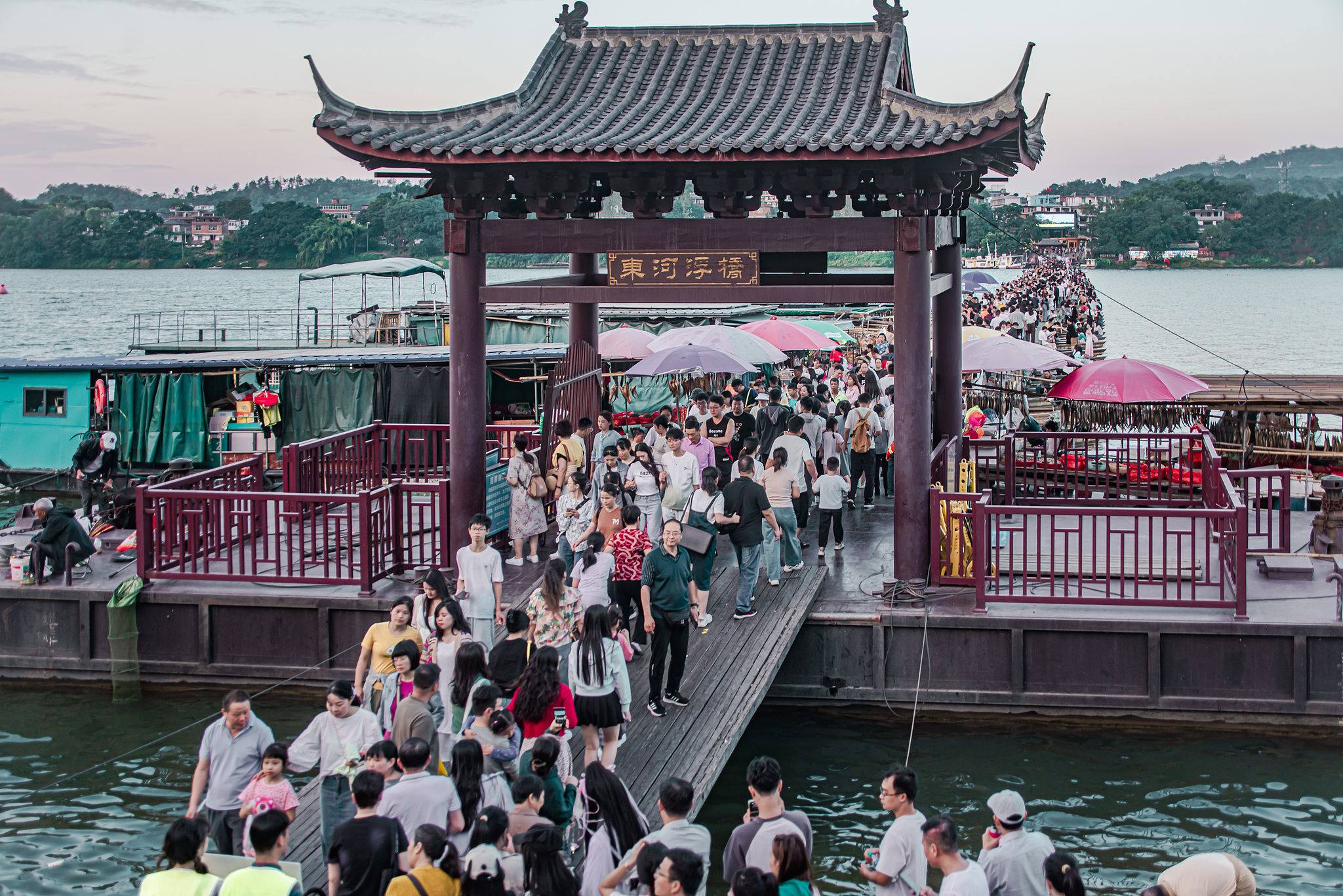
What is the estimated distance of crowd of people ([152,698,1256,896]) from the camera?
6.18 metres

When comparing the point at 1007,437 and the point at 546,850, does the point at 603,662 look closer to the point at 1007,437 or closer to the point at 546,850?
the point at 546,850

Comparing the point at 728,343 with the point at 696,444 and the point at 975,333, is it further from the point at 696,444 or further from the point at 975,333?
the point at 975,333

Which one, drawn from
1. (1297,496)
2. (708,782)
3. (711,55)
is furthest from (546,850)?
(1297,496)

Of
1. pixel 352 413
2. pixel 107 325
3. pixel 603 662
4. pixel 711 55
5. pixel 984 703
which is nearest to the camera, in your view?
pixel 603 662

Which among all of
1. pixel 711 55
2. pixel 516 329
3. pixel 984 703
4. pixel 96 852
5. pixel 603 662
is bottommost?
pixel 96 852

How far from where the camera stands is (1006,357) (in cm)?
1817

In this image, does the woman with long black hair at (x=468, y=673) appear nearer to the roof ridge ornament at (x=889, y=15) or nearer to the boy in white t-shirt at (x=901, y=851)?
the boy in white t-shirt at (x=901, y=851)

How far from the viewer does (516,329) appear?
1231 inches

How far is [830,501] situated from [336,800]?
7333 mm

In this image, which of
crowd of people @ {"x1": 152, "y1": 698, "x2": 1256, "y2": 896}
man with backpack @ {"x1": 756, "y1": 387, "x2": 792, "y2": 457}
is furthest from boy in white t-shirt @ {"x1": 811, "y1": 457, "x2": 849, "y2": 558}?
crowd of people @ {"x1": 152, "y1": 698, "x2": 1256, "y2": 896}

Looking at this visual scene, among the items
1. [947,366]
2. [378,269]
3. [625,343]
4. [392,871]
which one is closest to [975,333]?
[625,343]

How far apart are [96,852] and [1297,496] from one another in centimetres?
1586

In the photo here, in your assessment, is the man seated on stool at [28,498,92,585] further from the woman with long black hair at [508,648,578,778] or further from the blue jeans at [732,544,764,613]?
the woman with long black hair at [508,648,578,778]

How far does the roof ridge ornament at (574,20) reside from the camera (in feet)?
50.4
